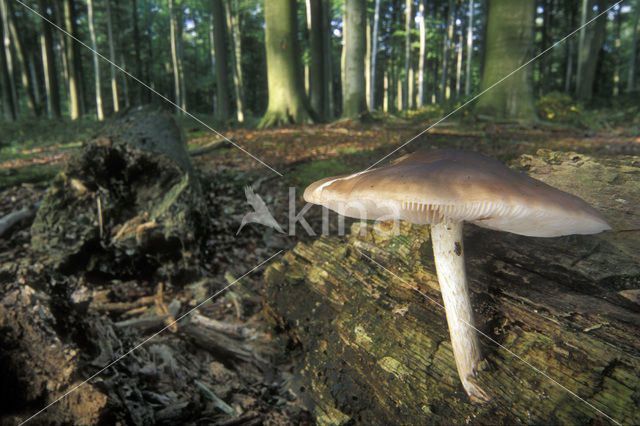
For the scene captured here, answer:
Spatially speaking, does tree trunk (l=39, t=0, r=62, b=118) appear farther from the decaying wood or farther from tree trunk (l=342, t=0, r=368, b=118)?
the decaying wood

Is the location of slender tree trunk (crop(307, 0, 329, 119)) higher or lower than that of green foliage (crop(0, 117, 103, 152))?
higher

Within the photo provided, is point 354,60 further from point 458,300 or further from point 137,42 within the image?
point 137,42

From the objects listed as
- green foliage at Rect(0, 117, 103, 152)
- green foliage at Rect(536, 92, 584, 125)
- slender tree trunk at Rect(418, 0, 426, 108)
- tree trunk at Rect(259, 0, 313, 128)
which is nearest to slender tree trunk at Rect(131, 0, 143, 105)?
green foliage at Rect(0, 117, 103, 152)

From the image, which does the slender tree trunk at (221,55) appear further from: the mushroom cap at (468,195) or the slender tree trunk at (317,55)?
the mushroom cap at (468,195)

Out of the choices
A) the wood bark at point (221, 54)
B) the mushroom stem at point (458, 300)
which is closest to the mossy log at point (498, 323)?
the mushroom stem at point (458, 300)

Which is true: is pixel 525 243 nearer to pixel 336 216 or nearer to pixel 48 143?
pixel 336 216

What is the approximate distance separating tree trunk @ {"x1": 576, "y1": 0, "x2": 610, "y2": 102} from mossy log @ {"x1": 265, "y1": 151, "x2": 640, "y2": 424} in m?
17.8

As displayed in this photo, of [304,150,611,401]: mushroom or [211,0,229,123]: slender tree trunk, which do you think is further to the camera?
[211,0,229,123]: slender tree trunk

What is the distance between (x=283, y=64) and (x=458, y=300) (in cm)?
1025

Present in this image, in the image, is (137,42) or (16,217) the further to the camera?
(137,42)

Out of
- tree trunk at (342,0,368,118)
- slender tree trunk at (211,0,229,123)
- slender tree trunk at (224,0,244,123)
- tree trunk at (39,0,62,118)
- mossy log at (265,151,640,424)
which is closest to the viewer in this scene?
mossy log at (265,151,640,424)

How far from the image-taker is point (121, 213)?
3.82 m

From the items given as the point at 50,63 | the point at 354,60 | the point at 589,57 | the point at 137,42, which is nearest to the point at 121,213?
the point at 354,60

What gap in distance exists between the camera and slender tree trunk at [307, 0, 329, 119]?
14.1 meters
